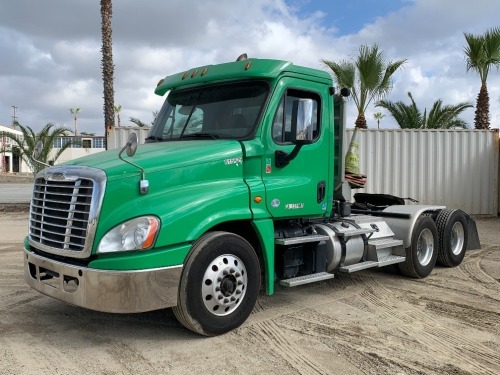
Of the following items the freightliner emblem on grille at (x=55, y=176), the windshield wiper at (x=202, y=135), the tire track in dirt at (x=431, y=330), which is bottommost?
the tire track in dirt at (x=431, y=330)

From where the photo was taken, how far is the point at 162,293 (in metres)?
4.15

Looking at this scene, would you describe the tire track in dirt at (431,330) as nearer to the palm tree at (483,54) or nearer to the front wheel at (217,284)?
the front wheel at (217,284)

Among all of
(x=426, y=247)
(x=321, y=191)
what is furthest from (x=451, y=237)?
(x=321, y=191)

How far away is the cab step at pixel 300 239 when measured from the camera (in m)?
5.09

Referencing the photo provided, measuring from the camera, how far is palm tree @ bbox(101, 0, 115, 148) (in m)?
16.6

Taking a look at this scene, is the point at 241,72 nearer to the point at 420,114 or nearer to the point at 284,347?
the point at 284,347

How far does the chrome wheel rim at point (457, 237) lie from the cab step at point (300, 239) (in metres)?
3.42

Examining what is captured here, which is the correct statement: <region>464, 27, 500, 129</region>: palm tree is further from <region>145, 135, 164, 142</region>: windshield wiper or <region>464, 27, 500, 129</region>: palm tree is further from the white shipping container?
<region>145, 135, 164, 142</region>: windshield wiper

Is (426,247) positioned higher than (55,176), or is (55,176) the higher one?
(55,176)

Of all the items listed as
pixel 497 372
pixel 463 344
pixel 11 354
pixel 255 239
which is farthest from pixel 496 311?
pixel 11 354

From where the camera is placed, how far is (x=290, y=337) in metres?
4.60

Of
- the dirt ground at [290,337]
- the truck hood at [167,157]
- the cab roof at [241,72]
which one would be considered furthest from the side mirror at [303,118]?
the dirt ground at [290,337]

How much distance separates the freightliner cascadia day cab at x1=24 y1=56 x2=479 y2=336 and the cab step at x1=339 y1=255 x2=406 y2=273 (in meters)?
0.03

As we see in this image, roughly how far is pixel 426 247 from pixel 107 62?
13.2m
